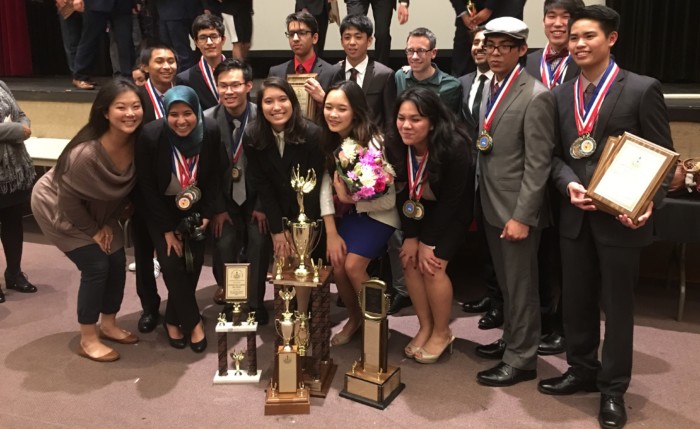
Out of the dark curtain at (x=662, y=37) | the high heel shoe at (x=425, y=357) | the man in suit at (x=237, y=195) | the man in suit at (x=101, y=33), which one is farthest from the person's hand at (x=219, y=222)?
the dark curtain at (x=662, y=37)

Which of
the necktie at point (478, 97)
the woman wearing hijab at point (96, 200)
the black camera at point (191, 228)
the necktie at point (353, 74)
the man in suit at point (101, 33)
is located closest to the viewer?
the woman wearing hijab at point (96, 200)

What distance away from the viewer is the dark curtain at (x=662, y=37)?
596 centimetres

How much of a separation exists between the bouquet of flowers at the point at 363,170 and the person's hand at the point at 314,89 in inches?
23.2

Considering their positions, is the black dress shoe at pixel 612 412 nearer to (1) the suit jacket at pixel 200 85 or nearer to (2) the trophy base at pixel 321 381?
(2) the trophy base at pixel 321 381

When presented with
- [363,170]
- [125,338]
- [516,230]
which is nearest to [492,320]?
[516,230]

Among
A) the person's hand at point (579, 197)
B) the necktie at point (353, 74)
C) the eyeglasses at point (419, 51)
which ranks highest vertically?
the eyeglasses at point (419, 51)

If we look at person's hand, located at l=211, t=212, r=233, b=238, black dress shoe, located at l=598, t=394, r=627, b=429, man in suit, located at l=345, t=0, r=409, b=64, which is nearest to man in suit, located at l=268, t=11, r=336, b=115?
person's hand, located at l=211, t=212, r=233, b=238

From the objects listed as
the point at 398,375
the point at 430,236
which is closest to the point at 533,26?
the point at 430,236

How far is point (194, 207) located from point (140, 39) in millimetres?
3642

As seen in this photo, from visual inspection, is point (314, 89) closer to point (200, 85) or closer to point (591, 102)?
point (200, 85)

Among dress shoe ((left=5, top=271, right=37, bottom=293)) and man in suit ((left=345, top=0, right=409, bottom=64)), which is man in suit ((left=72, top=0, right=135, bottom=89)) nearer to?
man in suit ((left=345, top=0, right=409, bottom=64))

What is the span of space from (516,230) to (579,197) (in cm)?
35

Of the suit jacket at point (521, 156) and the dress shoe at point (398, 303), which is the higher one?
the suit jacket at point (521, 156)

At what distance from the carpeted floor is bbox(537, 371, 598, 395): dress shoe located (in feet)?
0.12
